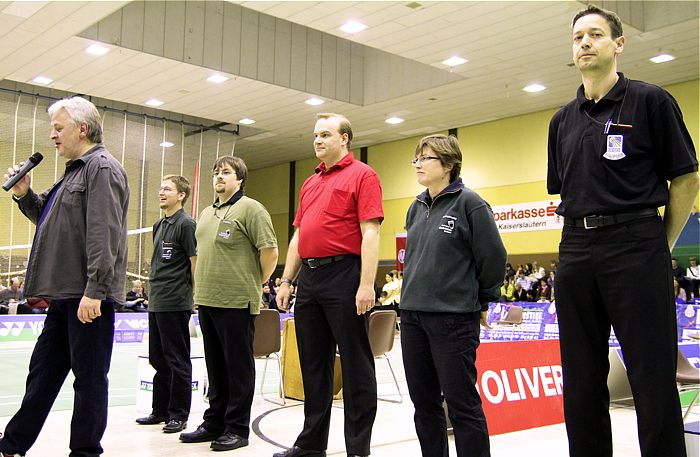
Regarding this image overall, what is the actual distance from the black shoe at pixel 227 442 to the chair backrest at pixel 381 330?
2.32 meters

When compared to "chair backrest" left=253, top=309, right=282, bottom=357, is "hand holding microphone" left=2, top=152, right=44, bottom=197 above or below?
above

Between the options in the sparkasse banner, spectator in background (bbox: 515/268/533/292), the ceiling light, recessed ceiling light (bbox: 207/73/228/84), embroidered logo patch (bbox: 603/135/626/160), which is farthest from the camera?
the sparkasse banner

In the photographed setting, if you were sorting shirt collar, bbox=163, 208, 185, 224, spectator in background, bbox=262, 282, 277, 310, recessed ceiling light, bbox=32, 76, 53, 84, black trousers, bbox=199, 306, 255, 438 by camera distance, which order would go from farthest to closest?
spectator in background, bbox=262, 282, 277, 310, recessed ceiling light, bbox=32, 76, 53, 84, shirt collar, bbox=163, 208, 185, 224, black trousers, bbox=199, 306, 255, 438

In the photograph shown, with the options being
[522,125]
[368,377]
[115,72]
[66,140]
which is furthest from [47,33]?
[522,125]

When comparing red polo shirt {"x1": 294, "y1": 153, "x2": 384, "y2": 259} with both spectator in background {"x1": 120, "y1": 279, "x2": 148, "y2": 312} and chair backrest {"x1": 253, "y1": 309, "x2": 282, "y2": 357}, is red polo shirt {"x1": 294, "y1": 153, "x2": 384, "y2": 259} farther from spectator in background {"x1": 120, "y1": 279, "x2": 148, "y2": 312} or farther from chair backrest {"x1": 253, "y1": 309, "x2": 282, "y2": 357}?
spectator in background {"x1": 120, "y1": 279, "x2": 148, "y2": 312}

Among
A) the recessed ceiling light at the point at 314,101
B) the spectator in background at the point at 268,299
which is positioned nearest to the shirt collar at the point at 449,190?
the recessed ceiling light at the point at 314,101

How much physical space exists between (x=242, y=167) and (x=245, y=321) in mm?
1079

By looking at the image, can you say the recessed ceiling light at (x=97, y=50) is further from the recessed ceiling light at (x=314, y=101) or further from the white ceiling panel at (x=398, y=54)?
the recessed ceiling light at (x=314, y=101)

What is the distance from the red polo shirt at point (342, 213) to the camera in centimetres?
354

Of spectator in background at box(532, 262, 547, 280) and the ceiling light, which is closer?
the ceiling light

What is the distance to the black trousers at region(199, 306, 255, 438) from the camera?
4098 mm

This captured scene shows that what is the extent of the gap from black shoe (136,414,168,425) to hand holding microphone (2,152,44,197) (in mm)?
2260

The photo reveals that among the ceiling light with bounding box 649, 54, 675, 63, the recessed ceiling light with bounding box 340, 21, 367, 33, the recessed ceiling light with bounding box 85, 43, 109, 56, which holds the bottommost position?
the recessed ceiling light with bounding box 85, 43, 109, 56

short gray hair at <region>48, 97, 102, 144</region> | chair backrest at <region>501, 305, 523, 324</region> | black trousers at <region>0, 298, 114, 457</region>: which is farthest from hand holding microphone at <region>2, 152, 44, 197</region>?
chair backrest at <region>501, 305, 523, 324</region>
